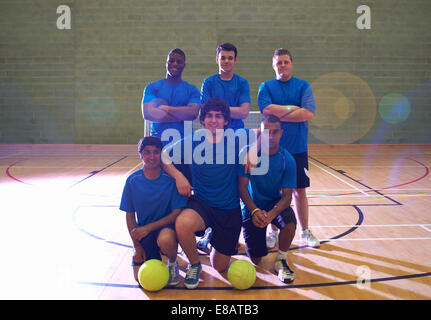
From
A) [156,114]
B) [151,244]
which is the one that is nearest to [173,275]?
[151,244]

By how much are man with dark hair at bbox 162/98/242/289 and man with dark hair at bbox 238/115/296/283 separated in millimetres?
99

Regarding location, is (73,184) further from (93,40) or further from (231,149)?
(93,40)

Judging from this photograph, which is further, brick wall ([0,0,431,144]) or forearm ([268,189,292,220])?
brick wall ([0,0,431,144])

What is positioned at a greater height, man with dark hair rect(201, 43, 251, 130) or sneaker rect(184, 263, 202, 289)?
man with dark hair rect(201, 43, 251, 130)

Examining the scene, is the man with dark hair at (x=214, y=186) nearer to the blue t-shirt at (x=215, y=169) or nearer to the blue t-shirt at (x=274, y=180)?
the blue t-shirt at (x=215, y=169)

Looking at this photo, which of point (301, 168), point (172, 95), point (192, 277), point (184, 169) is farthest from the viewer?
point (301, 168)

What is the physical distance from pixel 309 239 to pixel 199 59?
→ 7237 mm

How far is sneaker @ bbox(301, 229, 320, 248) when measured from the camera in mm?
2936

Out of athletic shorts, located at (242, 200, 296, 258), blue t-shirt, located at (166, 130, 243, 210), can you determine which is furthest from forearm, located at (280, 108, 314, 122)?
athletic shorts, located at (242, 200, 296, 258)

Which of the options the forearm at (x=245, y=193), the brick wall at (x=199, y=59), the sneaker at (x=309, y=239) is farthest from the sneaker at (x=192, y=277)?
the brick wall at (x=199, y=59)

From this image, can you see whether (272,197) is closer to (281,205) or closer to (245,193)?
(281,205)

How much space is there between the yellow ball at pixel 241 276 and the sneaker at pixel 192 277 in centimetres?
21

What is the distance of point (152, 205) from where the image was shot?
238 cm

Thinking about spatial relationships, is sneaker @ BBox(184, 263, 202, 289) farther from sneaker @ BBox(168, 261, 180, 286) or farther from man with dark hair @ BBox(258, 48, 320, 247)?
man with dark hair @ BBox(258, 48, 320, 247)
